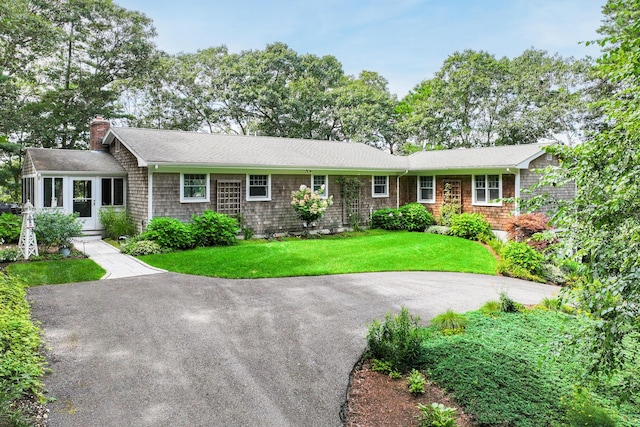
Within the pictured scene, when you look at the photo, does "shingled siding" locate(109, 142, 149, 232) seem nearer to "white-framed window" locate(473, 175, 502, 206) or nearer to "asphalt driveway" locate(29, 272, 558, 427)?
"asphalt driveway" locate(29, 272, 558, 427)

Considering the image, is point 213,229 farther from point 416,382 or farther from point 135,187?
point 416,382

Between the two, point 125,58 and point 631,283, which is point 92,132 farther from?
point 631,283

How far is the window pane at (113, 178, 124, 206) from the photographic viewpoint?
51.9ft

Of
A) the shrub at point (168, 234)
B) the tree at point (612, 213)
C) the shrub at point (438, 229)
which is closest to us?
the tree at point (612, 213)

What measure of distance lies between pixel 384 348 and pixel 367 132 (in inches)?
1115

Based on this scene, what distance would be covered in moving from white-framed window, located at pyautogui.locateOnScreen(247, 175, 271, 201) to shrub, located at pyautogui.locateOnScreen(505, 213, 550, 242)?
363 inches

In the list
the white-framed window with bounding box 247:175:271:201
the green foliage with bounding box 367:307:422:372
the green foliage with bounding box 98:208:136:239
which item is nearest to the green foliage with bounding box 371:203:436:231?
the white-framed window with bounding box 247:175:271:201

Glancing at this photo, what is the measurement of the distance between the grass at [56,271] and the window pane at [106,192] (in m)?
4.98

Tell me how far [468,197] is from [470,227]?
7.09 ft

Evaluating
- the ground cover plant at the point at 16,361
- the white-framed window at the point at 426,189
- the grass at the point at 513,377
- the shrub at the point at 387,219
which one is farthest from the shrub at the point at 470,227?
the ground cover plant at the point at 16,361

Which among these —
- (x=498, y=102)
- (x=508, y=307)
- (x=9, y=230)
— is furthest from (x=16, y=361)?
(x=498, y=102)

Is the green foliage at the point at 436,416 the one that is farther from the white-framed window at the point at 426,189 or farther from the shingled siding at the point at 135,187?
the white-framed window at the point at 426,189

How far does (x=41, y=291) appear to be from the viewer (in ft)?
27.0

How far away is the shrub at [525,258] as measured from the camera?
11.7 meters
